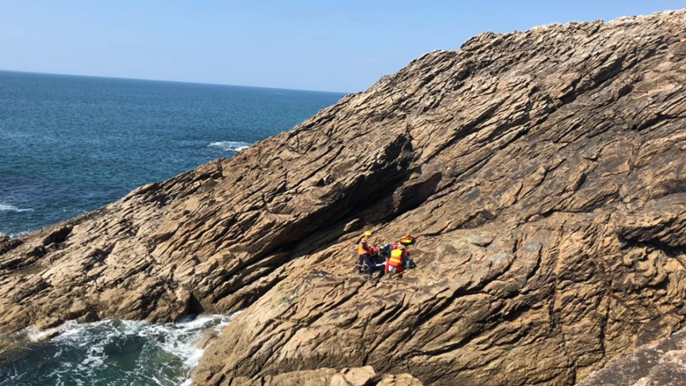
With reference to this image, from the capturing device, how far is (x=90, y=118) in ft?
411

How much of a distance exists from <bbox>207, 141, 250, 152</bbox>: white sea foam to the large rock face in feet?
185

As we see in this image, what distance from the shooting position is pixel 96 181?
61.3 meters

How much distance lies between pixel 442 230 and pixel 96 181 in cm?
5282

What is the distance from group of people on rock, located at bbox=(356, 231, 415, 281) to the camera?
24.2 metres

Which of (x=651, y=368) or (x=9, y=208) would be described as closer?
(x=651, y=368)

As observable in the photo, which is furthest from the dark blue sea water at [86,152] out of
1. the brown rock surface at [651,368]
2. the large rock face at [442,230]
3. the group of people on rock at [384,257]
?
the brown rock surface at [651,368]

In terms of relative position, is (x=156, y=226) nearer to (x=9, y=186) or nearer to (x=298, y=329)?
(x=298, y=329)

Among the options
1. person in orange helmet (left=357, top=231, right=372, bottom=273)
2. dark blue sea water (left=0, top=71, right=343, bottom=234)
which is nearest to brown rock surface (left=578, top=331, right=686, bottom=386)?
person in orange helmet (left=357, top=231, right=372, bottom=273)

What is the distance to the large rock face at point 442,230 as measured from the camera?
843 inches

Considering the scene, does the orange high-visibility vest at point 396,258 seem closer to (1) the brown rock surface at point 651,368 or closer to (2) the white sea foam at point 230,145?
(1) the brown rock surface at point 651,368

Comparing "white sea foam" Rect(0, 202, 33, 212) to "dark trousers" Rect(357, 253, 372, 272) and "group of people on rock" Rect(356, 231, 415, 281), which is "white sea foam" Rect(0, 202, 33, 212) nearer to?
"group of people on rock" Rect(356, 231, 415, 281)

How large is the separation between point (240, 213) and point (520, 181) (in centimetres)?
1800

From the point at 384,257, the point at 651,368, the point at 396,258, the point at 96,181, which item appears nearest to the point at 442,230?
the point at 384,257

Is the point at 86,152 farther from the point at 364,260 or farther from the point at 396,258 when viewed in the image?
the point at 396,258
